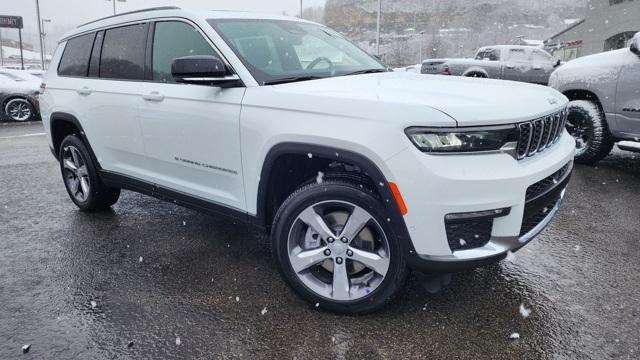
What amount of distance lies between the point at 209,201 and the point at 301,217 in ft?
2.89

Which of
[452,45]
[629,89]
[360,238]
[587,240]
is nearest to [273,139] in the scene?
[360,238]

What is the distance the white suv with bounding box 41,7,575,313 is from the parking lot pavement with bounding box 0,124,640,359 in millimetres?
281

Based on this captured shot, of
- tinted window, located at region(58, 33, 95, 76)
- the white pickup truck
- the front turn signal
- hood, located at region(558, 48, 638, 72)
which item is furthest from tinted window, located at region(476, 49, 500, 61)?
the front turn signal

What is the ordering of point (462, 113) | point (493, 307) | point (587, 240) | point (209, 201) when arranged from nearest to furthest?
point (462, 113) → point (493, 307) → point (209, 201) → point (587, 240)

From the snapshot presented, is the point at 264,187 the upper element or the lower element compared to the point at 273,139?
lower

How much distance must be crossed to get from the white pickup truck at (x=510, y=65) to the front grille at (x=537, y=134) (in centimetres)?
1471

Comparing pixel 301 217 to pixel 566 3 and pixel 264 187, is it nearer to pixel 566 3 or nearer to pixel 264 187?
pixel 264 187

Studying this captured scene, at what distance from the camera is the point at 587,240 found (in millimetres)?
3783

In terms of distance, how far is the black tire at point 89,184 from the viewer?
4.35 meters

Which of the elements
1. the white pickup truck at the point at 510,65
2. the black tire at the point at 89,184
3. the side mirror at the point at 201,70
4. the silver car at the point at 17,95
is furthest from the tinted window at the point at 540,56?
the side mirror at the point at 201,70

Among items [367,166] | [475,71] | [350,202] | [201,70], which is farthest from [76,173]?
[475,71]

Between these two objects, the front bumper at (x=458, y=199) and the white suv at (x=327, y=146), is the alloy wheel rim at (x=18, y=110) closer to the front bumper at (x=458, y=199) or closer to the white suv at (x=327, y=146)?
the white suv at (x=327, y=146)

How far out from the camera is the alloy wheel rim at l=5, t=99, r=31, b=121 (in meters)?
12.4

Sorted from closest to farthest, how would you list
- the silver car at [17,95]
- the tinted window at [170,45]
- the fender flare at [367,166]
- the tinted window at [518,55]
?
the fender flare at [367,166] → the tinted window at [170,45] → the silver car at [17,95] → the tinted window at [518,55]
